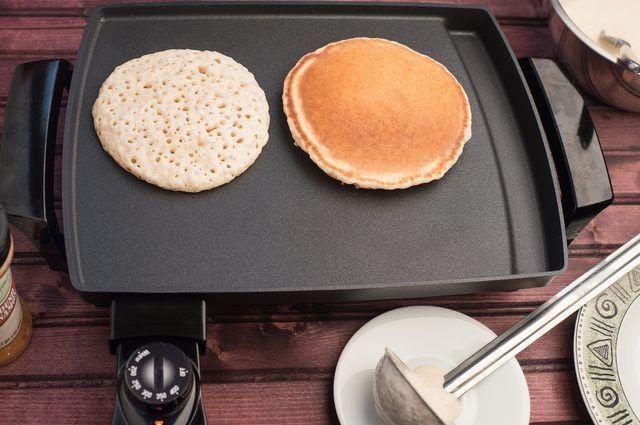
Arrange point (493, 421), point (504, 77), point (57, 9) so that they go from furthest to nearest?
point (57, 9)
point (504, 77)
point (493, 421)

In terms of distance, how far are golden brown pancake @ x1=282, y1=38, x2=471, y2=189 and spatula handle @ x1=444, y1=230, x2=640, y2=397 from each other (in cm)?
25

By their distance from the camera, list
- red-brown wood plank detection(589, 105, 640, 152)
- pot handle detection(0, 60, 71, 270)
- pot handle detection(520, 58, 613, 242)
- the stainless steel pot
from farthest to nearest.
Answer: red-brown wood plank detection(589, 105, 640, 152) → the stainless steel pot → pot handle detection(520, 58, 613, 242) → pot handle detection(0, 60, 71, 270)

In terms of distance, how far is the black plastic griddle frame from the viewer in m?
0.94

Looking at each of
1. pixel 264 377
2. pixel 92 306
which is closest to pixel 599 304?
pixel 264 377

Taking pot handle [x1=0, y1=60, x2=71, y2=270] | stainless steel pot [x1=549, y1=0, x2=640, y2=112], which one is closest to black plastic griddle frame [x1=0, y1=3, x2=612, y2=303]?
pot handle [x1=0, y1=60, x2=71, y2=270]

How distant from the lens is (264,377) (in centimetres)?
103

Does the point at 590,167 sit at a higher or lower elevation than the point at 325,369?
higher

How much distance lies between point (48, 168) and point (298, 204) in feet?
1.17

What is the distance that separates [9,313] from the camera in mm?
935

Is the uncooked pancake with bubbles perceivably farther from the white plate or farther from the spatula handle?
the spatula handle

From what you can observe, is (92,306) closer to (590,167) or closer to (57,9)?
(57,9)

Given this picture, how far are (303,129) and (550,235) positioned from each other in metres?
0.41

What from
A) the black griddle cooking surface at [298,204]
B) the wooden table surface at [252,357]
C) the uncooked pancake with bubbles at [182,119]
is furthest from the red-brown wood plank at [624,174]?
the uncooked pancake with bubbles at [182,119]

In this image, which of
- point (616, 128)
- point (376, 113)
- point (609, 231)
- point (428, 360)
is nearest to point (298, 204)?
point (376, 113)
